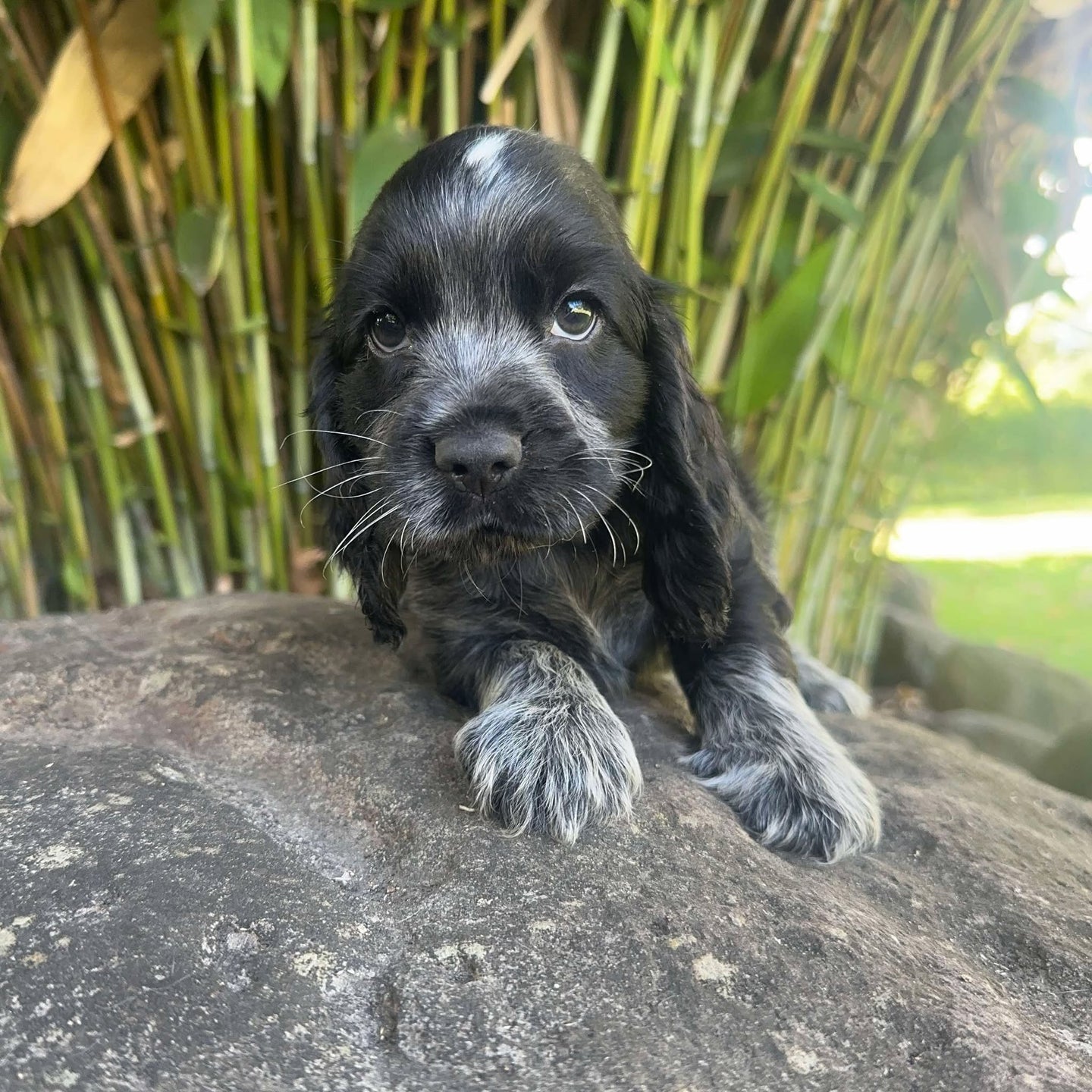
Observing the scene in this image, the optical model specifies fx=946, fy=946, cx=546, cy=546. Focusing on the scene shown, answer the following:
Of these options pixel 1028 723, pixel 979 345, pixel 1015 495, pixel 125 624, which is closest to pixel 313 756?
pixel 125 624

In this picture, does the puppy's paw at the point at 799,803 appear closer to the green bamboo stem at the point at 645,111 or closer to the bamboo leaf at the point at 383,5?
the green bamboo stem at the point at 645,111

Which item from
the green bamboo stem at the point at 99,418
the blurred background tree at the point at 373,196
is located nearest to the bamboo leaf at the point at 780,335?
the blurred background tree at the point at 373,196

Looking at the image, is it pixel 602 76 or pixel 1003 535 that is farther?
pixel 1003 535

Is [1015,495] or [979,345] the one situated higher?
[979,345]

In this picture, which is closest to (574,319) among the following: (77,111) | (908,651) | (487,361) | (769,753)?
(487,361)

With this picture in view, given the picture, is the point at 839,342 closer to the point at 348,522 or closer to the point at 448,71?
the point at 448,71

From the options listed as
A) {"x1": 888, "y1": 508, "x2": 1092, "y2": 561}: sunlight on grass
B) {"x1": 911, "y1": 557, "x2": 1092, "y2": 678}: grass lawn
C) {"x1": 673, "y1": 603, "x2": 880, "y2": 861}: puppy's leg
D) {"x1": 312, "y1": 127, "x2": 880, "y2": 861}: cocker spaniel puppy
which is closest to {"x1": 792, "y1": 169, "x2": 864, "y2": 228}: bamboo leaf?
{"x1": 312, "y1": 127, "x2": 880, "y2": 861}: cocker spaniel puppy

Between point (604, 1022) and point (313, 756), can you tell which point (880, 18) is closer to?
point (313, 756)
